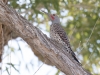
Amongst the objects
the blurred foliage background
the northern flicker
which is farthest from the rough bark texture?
the blurred foliage background

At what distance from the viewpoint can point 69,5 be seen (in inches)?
273

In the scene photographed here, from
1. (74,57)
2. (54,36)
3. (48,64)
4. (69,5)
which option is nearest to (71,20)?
(69,5)

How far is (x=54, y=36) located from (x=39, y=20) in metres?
2.08

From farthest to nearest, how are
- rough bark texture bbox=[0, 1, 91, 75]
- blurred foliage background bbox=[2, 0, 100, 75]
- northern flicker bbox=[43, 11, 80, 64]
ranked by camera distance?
blurred foliage background bbox=[2, 0, 100, 75] < northern flicker bbox=[43, 11, 80, 64] < rough bark texture bbox=[0, 1, 91, 75]

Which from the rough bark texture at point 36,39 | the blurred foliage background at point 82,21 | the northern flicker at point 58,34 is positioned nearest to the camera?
the rough bark texture at point 36,39

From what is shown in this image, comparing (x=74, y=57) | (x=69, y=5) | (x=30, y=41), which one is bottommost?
(x=30, y=41)

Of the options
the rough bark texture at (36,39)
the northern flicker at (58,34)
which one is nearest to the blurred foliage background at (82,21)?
the northern flicker at (58,34)

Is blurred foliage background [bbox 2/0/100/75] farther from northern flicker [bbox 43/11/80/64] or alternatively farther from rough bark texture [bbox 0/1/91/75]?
rough bark texture [bbox 0/1/91/75]

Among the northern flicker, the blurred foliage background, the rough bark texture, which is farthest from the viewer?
the blurred foliage background

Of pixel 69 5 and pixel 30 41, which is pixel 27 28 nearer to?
pixel 30 41

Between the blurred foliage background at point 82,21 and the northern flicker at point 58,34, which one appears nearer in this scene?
the northern flicker at point 58,34


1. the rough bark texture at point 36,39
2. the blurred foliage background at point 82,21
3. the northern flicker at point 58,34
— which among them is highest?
the blurred foliage background at point 82,21

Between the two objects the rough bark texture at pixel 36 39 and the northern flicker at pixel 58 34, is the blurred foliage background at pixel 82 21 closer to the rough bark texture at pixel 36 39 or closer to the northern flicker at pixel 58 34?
the northern flicker at pixel 58 34

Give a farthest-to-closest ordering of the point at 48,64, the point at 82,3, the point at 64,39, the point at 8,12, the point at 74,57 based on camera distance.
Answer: the point at 82,3
the point at 48,64
the point at 64,39
the point at 74,57
the point at 8,12
